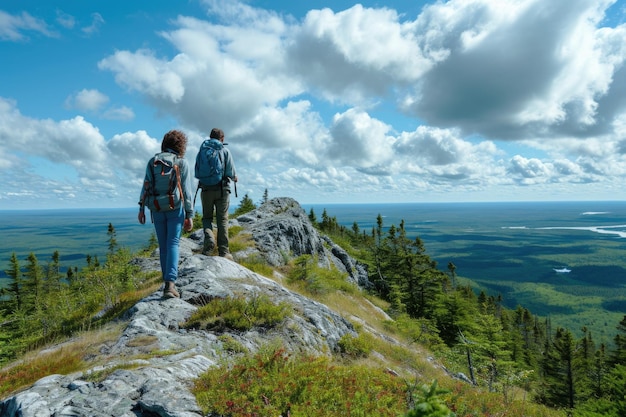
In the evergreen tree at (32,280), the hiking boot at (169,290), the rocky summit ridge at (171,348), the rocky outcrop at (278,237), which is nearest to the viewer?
the rocky summit ridge at (171,348)

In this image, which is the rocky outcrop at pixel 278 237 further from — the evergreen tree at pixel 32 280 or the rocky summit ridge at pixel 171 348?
the evergreen tree at pixel 32 280

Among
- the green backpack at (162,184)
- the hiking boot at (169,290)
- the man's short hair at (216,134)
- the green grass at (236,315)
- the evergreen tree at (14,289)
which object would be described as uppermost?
the man's short hair at (216,134)

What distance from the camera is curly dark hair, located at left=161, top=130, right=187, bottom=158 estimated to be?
22.9 ft

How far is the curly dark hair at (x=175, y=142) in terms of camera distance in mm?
6992

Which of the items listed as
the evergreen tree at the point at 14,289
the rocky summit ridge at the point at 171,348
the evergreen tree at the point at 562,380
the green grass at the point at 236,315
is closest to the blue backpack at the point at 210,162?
the rocky summit ridge at the point at 171,348

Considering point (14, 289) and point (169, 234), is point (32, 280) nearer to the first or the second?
point (14, 289)

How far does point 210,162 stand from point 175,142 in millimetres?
2226

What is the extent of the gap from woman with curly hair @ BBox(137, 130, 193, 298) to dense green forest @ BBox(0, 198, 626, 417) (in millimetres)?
2026

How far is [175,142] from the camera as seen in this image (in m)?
7.04

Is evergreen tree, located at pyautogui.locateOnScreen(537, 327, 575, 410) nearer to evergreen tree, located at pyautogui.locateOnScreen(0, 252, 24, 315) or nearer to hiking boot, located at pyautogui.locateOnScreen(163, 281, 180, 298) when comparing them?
hiking boot, located at pyautogui.locateOnScreen(163, 281, 180, 298)

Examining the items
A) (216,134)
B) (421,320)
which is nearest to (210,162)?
(216,134)

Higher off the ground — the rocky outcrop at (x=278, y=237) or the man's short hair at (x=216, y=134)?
the man's short hair at (x=216, y=134)

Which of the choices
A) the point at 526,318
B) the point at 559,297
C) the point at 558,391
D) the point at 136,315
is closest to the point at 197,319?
the point at 136,315

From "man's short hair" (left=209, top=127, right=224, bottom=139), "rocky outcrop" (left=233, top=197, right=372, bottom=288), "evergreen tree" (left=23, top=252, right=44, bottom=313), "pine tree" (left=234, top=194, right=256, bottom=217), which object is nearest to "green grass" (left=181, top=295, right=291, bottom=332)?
"man's short hair" (left=209, top=127, right=224, bottom=139)
